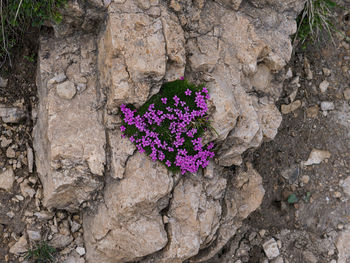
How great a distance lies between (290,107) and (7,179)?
18.4 ft

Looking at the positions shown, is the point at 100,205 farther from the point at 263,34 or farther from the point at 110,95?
the point at 263,34

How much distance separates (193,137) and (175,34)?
157cm

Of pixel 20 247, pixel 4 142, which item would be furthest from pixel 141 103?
pixel 20 247

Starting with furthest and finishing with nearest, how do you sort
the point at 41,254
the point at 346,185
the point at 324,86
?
1. the point at 324,86
2. the point at 346,185
3. the point at 41,254

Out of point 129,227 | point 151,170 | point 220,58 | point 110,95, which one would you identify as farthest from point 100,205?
point 220,58

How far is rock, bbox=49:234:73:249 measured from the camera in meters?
6.29

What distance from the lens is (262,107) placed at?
6523mm

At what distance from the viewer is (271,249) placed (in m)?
7.27

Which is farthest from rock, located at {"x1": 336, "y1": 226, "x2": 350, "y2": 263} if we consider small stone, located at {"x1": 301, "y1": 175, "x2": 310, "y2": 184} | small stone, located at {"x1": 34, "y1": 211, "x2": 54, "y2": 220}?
small stone, located at {"x1": 34, "y1": 211, "x2": 54, "y2": 220}

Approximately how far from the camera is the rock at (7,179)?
6277 millimetres

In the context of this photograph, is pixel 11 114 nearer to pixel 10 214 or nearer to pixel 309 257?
pixel 10 214

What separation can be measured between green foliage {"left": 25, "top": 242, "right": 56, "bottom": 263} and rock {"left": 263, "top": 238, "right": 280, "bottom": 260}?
12.7 feet

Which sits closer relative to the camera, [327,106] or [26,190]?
[26,190]

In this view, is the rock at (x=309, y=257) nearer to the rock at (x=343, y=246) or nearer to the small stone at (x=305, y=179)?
the rock at (x=343, y=246)
